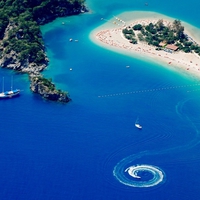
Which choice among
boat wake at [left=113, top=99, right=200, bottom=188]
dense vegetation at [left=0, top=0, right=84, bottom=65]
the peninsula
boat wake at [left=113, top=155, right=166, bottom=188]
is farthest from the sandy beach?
boat wake at [left=113, top=155, right=166, bottom=188]

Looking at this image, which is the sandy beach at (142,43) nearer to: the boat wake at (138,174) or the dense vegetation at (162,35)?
the dense vegetation at (162,35)

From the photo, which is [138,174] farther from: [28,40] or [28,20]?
→ [28,20]

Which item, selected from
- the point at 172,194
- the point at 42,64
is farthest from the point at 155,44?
the point at 172,194

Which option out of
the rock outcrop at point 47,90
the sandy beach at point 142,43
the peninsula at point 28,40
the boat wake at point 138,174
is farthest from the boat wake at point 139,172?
the sandy beach at point 142,43

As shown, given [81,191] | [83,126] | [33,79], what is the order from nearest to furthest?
[81,191], [83,126], [33,79]

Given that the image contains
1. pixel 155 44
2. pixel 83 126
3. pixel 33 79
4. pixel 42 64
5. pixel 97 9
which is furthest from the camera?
pixel 97 9

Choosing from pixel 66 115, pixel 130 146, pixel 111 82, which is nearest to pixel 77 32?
pixel 111 82

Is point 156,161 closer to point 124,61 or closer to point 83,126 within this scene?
point 83,126

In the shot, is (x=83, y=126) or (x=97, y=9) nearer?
(x=83, y=126)

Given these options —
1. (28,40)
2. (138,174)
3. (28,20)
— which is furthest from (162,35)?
(138,174)
